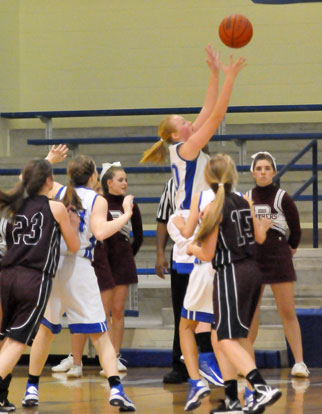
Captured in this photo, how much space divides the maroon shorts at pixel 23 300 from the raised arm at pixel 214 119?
138cm

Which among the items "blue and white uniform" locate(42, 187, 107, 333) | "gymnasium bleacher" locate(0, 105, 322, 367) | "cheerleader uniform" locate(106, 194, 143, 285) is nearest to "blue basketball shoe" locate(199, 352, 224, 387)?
"blue and white uniform" locate(42, 187, 107, 333)

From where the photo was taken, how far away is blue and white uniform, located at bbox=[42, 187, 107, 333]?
6605 millimetres

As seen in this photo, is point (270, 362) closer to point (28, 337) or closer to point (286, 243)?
point (286, 243)

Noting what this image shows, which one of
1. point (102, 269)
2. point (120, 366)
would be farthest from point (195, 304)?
point (120, 366)

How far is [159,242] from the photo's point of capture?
852 cm

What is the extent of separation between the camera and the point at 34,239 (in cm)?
631

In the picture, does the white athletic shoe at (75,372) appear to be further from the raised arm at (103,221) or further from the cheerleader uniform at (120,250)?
the raised arm at (103,221)

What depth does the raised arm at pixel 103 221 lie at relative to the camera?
6484 mm

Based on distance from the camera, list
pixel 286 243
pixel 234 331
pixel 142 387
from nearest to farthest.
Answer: pixel 234 331 → pixel 142 387 → pixel 286 243

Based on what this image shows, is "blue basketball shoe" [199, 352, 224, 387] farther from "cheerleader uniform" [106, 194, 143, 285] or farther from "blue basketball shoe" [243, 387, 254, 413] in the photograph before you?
"cheerleader uniform" [106, 194, 143, 285]

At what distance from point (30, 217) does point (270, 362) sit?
3.12 m

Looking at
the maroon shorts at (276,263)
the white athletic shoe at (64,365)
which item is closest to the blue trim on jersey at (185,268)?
the maroon shorts at (276,263)

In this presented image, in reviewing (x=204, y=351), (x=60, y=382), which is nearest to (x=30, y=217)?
(x=204, y=351)

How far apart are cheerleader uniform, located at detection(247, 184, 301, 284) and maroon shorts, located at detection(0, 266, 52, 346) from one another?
2456mm
